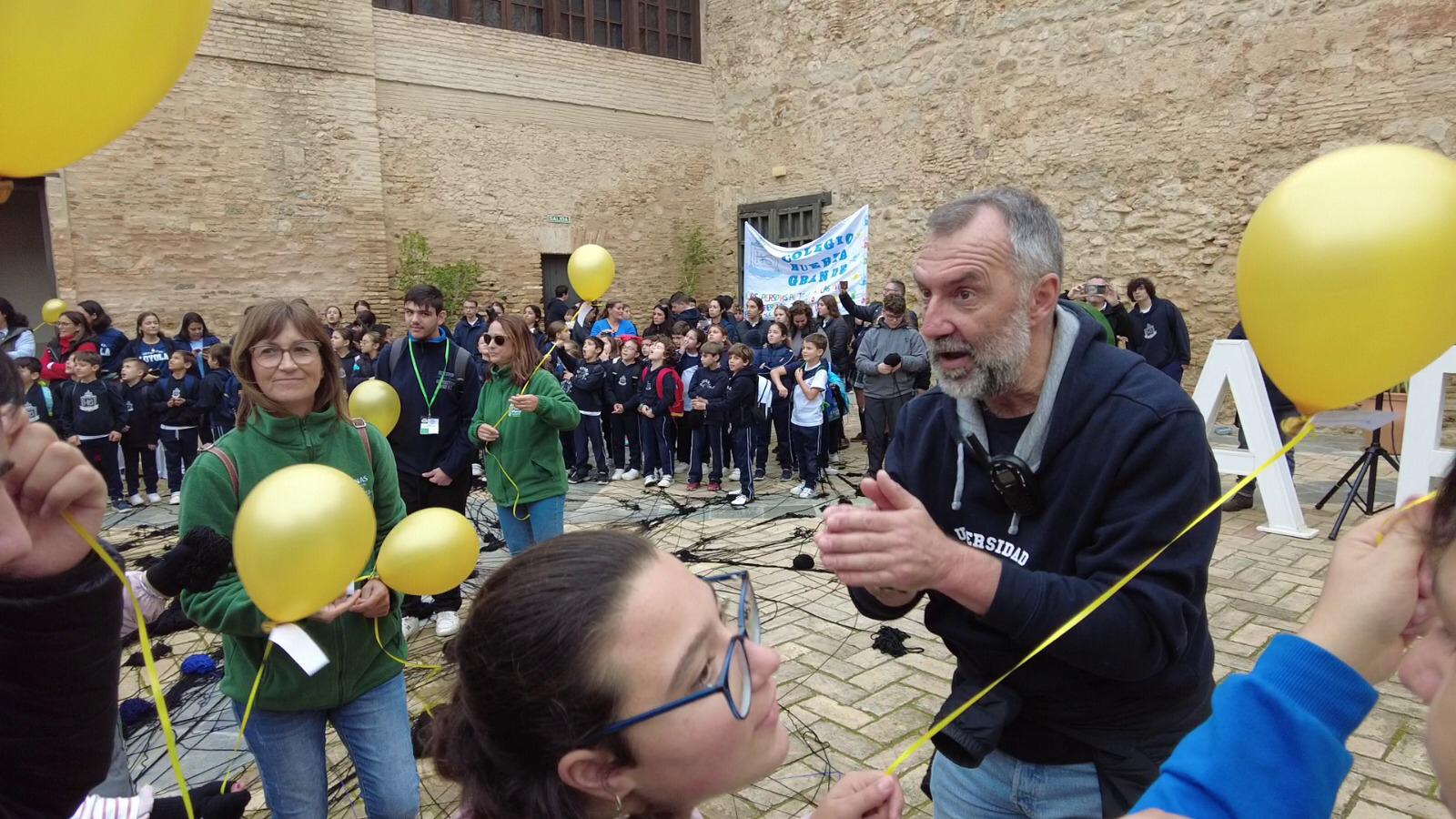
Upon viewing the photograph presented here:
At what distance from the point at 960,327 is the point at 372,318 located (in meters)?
11.9

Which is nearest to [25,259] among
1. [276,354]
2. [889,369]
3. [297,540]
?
[889,369]

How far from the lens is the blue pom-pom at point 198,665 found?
180 inches

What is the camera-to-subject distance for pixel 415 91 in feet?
53.3

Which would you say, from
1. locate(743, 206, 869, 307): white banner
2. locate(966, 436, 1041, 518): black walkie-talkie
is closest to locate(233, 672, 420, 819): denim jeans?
locate(966, 436, 1041, 518): black walkie-talkie

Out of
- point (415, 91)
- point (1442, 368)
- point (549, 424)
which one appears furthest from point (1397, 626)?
point (415, 91)

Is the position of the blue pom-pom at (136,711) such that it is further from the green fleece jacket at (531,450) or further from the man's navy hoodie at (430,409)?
the green fleece jacket at (531,450)

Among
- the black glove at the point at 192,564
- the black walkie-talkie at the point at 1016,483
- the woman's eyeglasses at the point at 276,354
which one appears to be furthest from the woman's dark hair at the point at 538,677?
the woman's eyeglasses at the point at 276,354

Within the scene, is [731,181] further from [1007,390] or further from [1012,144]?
[1007,390]

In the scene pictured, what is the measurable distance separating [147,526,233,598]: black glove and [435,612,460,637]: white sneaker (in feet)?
9.45

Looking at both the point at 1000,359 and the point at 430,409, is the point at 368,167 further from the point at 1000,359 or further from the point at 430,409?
the point at 1000,359

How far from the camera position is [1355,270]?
154 cm

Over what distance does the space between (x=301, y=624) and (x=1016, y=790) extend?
2.00 m

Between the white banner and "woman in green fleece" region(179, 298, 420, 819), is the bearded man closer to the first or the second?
"woman in green fleece" region(179, 298, 420, 819)

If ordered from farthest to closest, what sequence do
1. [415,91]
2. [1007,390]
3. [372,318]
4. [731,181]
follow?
[731,181] → [415,91] → [372,318] → [1007,390]
